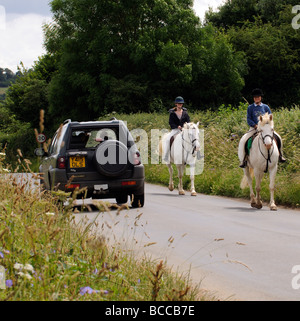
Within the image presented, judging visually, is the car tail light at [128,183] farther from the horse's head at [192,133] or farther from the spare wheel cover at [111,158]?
the horse's head at [192,133]

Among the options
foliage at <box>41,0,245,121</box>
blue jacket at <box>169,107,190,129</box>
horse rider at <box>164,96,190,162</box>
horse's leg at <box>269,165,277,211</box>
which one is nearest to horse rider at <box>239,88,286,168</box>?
horse's leg at <box>269,165,277,211</box>

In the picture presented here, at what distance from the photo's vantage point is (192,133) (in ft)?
59.6

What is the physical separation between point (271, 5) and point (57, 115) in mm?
24767

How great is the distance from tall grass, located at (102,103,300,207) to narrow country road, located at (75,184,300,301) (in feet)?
4.40

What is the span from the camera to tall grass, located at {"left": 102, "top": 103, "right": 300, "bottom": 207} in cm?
1617

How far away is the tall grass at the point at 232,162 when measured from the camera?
16.2m

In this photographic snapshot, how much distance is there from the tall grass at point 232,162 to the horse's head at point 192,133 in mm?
1538

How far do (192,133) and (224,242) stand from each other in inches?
357

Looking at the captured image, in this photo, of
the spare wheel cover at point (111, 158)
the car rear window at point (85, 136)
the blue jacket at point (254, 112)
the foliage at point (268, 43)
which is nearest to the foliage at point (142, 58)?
the foliage at point (268, 43)

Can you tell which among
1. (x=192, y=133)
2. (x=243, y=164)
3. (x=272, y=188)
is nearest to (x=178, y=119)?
(x=192, y=133)

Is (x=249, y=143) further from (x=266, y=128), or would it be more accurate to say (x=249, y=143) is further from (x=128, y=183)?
(x=128, y=183)

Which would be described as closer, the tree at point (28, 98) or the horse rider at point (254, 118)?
the horse rider at point (254, 118)

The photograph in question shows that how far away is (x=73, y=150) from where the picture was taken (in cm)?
1418

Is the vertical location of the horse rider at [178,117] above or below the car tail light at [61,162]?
above
